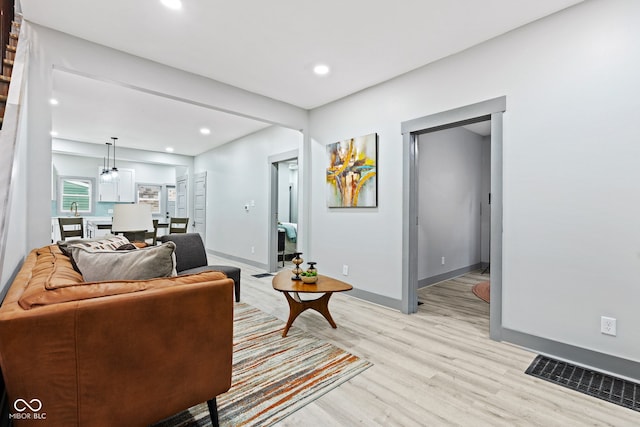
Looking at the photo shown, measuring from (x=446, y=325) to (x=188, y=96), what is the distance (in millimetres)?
3720

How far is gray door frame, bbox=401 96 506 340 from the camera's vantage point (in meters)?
2.66

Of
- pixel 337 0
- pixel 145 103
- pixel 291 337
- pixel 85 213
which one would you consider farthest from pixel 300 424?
pixel 85 213

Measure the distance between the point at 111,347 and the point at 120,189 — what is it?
878 cm

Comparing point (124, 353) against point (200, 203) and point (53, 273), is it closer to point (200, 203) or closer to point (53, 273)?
point (53, 273)

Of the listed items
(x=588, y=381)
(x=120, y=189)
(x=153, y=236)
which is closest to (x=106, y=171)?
(x=120, y=189)

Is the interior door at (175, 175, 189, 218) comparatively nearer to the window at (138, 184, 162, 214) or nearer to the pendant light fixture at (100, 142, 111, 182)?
the window at (138, 184, 162, 214)

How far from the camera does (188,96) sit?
3414 millimetres

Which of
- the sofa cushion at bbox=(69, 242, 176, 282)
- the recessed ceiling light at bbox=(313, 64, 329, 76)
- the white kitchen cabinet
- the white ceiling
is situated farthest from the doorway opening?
the white kitchen cabinet

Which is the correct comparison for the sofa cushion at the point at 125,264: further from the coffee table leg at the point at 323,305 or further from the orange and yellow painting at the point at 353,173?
the orange and yellow painting at the point at 353,173

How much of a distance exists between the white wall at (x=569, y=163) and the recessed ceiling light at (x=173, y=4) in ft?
8.08

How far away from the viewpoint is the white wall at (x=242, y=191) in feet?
18.4

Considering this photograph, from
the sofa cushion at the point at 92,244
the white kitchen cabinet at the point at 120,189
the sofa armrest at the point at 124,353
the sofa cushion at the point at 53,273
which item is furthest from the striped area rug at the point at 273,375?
the white kitchen cabinet at the point at 120,189

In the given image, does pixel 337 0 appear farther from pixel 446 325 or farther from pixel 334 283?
pixel 446 325

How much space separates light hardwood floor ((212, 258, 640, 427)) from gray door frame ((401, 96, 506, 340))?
0.31 m
